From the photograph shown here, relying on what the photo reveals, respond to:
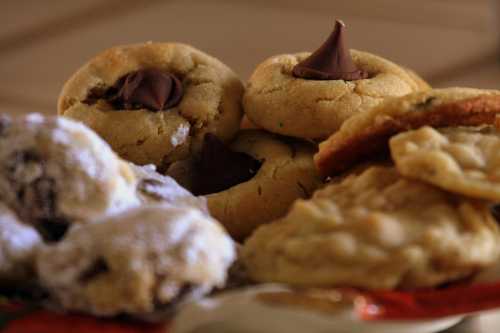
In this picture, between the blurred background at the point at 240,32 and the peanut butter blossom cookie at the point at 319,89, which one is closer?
the peanut butter blossom cookie at the point at 319,89

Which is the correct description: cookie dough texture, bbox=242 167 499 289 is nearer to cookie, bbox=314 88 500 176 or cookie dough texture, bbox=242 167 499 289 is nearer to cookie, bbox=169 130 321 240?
cookie, bbox=314 88 500 176

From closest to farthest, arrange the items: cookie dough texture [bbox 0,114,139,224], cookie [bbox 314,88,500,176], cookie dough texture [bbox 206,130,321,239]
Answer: cookie dough texture [bbox 0,114,139,224]
cookie [bbox 314,88,500,176]
cookie dough texture [bbox 206,130,321,239]

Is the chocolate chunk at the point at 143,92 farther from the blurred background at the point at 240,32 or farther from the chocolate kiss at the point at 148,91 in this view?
the blurred background at the point at 240,32

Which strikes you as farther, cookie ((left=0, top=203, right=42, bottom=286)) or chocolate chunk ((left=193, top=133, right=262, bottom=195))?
chocolate chunk ((left=193, top=133, right=262, bottom=195))

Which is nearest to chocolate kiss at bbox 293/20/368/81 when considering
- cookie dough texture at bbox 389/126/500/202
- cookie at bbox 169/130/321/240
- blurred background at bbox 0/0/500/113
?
cookie at bbox 169/130/321/240

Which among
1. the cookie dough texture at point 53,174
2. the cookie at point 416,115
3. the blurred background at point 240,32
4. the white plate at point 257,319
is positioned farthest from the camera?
the blurred background at point 240,32

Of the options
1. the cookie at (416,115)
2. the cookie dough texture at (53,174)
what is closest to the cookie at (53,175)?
the cookie dough texture at (53,174)

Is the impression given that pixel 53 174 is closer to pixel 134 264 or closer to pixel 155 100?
pixel 134 264
